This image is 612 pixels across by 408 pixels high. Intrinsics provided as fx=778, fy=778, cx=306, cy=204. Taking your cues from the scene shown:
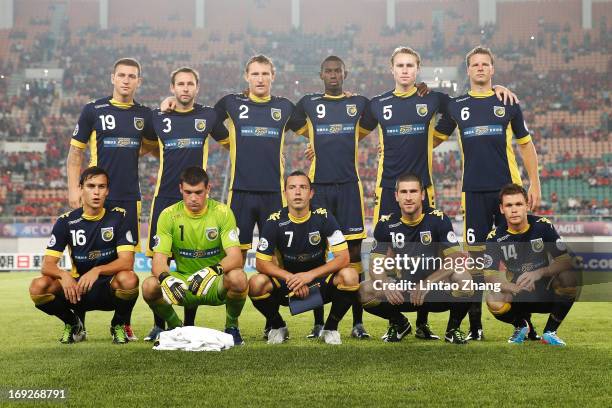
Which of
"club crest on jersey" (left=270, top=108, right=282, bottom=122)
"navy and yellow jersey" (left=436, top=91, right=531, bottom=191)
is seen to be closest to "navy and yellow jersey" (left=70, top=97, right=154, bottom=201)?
"club crest on jersey" (left=270, top=108, right=282, bottom=122)

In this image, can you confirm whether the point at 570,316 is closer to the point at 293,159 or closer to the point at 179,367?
the point at 179,367

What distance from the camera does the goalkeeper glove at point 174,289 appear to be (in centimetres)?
550

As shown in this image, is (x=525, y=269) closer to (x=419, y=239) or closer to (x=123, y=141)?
(x=419, y=239)

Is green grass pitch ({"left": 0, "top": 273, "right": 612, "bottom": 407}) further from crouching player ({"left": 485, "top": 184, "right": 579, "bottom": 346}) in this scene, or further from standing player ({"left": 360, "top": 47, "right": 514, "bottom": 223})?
standing player ({"left": 360, "top": 47, "right": 514, "bottom": 223})

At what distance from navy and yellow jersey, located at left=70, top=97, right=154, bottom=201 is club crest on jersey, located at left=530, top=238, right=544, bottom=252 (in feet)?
11.0

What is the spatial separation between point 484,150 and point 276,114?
1806 millimetres

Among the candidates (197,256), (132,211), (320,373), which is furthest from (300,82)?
(320,373)

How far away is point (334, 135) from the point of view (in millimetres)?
6781

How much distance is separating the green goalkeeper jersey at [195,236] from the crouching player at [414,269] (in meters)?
1.14

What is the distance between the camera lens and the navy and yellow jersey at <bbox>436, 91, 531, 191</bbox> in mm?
6516

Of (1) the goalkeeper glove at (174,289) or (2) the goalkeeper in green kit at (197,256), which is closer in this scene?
(1) the goalkeeper glove at (174,289)

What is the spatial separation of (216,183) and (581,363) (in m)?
20.4

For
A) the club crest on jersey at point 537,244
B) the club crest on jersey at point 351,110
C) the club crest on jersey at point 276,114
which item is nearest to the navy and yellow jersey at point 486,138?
the club crest on jersey at point 537,244

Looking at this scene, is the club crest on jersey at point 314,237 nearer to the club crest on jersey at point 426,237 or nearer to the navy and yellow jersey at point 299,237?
the navy and yellow jersey at point 299,237
